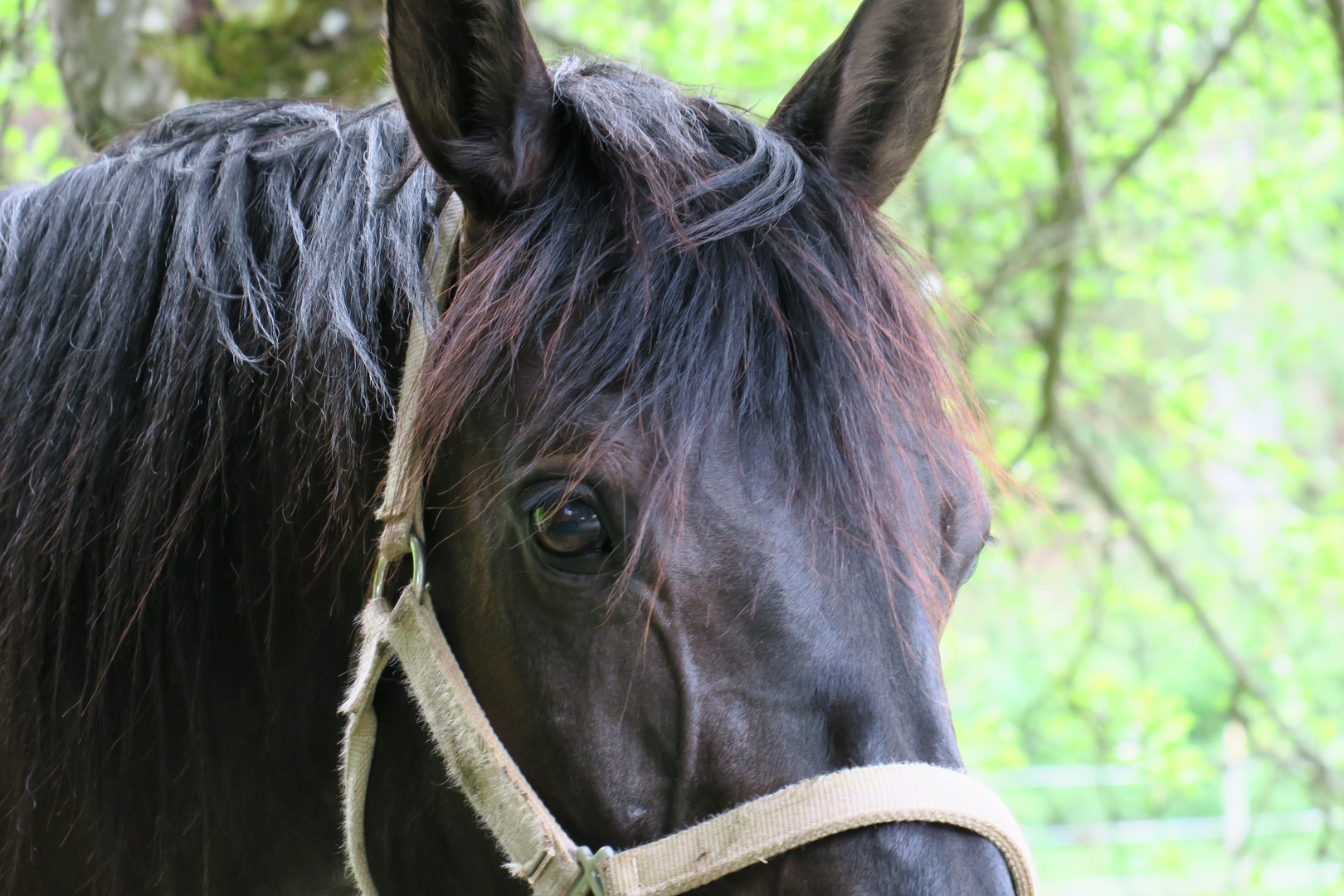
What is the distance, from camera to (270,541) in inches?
53.6

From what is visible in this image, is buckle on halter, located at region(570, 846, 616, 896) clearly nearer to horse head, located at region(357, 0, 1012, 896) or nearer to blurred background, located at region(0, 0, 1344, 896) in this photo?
horse head, located at region(357, 0, 1012, 896)

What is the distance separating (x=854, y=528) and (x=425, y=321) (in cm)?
61

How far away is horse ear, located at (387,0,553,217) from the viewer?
1188 millimetres

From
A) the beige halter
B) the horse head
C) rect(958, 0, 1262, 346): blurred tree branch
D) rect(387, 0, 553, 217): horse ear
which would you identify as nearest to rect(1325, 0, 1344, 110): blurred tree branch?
rect(958, 0, 1262, 346): blurred tree branch

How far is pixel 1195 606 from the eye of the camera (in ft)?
12.5

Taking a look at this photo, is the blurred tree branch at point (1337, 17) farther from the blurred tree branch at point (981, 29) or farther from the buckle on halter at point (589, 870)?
the buckle on halter at point (589, 870)

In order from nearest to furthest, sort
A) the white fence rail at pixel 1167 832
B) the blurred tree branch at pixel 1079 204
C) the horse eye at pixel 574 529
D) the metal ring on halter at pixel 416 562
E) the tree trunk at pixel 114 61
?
the horse eye at pixel 574 529, the metal ring on halter at pixel 416 562, the tree trunk at pixel 114 61, the blurred tree branch at pixel 1079 204, the white fence rail at pixel 1167 832

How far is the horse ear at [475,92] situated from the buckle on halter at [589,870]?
81cm

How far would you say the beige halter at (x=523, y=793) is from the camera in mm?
1019

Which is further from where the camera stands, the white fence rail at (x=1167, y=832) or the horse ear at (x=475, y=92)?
the white fence rail at (x=1167, y=832)

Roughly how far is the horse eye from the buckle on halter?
1.08ft

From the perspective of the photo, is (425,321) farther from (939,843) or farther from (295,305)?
(939,843)

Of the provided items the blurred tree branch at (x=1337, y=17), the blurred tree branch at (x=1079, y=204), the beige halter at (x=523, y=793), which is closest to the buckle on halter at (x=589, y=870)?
the beige halter at (x=523, y=793)

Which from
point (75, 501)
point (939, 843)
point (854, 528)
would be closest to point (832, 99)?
point (854, 528)
